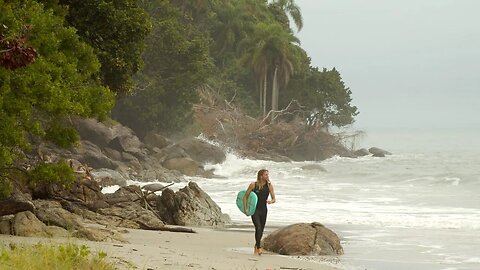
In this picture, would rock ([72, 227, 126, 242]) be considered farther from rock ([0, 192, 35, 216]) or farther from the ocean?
the ocean

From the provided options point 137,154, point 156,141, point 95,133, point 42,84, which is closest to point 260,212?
point 42,84

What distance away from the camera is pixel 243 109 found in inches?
2625

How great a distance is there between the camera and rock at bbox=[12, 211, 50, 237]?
38.3 ft

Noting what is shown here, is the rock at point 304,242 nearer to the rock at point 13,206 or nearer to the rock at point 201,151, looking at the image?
the rock at point 13,206

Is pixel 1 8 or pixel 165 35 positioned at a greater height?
pixel 165 35

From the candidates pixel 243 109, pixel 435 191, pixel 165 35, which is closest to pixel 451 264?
pixel 435 191

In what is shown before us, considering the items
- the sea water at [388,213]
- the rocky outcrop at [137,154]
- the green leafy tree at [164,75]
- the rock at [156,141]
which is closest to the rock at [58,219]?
the sea water at [388,213]

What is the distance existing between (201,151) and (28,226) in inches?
1397

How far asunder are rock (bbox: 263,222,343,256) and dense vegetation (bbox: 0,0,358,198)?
387cm

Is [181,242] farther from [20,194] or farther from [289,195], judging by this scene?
[289,195]

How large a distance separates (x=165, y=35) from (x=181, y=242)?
32.7 m

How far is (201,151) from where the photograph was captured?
47250 mm

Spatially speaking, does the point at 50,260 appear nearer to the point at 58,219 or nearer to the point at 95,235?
the point at 95,235

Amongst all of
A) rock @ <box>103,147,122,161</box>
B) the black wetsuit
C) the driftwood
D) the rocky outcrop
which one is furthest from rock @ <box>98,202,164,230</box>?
rock @ <box>103,147,122,161</box>
